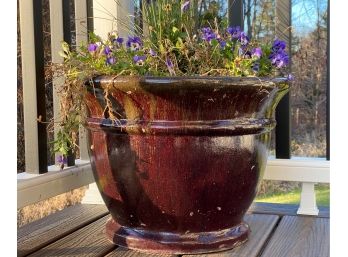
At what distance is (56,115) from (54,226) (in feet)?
1.22

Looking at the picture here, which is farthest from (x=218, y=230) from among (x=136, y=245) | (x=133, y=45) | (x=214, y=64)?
(x=133, y=45)

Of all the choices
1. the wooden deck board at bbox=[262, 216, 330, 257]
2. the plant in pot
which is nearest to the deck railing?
the wooden deck board at bbox=[262, 216, 330, 257]

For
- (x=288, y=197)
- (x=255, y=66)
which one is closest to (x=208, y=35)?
(x=255, y=66)

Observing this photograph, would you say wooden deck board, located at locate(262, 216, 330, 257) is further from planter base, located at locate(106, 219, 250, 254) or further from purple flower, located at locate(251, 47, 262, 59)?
purple flower, located at locate(251, 47, 262, 59)

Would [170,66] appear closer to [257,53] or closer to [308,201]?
[257,53]

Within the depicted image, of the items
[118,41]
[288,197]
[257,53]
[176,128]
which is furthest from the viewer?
[288,197]

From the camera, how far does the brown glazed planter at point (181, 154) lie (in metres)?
1.19

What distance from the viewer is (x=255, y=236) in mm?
1445

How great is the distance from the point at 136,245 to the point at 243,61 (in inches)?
20.5

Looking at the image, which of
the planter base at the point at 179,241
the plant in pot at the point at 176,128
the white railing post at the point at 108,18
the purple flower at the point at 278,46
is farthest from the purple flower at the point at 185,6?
the planter base at the point at 179,241

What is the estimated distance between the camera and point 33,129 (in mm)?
1575

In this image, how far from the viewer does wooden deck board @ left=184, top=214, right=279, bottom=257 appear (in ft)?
4.23

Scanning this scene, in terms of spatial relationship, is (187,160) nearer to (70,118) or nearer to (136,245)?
(136,245)

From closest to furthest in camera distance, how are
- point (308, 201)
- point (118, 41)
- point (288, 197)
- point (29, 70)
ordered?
point (118, 41), point (29, 70), point (308, 201), point (288, 197)
